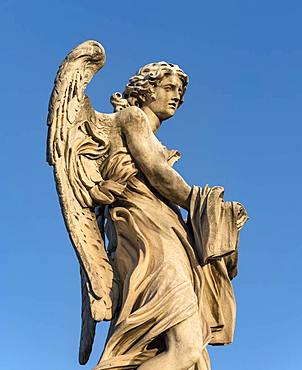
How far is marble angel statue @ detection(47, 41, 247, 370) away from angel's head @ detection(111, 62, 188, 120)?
10.1 inches

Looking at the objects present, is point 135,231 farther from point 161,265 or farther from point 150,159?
point 150,159

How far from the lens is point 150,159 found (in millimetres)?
7812

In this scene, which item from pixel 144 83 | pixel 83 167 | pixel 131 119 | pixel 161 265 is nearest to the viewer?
pixel 161 265

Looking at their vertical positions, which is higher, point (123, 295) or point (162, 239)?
point (162, 239)

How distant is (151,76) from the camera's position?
8289mm

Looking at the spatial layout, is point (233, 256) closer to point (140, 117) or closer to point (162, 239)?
point (162, 239)

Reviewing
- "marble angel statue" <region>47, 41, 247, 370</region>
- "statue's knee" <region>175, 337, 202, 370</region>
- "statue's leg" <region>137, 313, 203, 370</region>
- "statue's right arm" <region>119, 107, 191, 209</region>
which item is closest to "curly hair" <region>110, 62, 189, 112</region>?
"marble angel statue" <region>47, 41, 247, 370</region>

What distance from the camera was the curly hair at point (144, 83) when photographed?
327 inches

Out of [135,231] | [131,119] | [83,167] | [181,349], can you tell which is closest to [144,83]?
[131,119]

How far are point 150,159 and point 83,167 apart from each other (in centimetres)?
62

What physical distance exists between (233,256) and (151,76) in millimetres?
1908

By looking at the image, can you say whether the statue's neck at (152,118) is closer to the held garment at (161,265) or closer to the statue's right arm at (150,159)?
the statue's right arm at (150,159)

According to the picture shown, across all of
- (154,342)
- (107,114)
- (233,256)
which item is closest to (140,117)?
(107,114)

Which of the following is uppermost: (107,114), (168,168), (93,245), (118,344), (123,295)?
(107,114)
